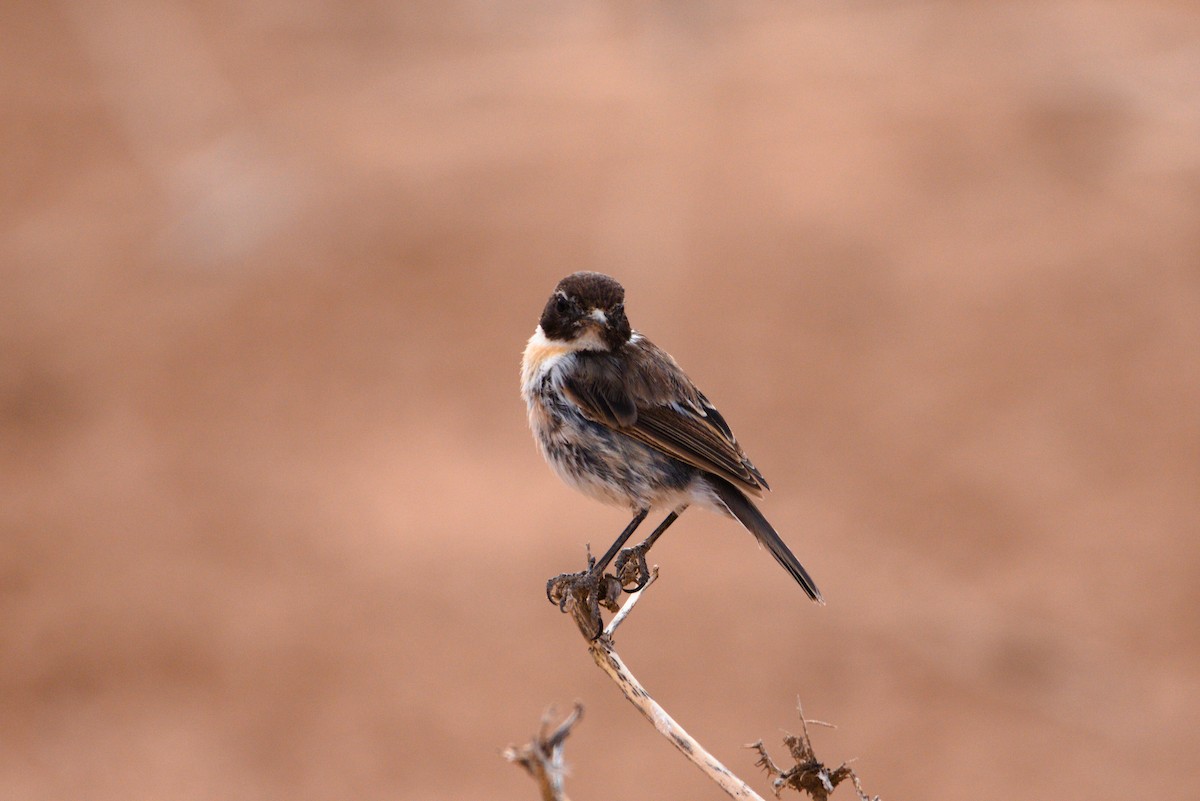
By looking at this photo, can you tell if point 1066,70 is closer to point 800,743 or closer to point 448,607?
point 448,607

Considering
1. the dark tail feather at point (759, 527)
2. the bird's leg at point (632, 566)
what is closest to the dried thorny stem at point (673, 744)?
the bird's leg at point (632, 566)

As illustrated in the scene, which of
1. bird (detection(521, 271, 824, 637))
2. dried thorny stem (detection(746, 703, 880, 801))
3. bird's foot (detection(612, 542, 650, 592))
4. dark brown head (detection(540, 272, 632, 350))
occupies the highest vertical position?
dark brown head (detection(540, 272, 632, 350))

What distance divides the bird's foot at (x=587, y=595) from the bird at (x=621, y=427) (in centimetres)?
29

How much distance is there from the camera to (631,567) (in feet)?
17.6

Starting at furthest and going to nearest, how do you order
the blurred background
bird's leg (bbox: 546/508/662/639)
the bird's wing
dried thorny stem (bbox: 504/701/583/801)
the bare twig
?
the blurred background < the bird's wing < bird's leg (bbox: 546/508/662/639) < the bare twig < dried thorny stem (bbox: 504/701/583/801)

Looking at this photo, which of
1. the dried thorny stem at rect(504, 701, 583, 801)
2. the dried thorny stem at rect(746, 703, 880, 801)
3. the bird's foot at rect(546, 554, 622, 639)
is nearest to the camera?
the dried thorny stem at rect(504, 701, 583, 801)

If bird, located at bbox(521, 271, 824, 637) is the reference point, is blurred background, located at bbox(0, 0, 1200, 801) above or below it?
above

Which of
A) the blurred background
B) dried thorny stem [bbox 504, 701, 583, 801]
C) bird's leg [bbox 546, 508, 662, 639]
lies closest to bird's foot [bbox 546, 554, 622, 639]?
bird's leg [bbox 546, 508, 662, 639]

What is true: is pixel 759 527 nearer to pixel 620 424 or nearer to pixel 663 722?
pixel 620 424

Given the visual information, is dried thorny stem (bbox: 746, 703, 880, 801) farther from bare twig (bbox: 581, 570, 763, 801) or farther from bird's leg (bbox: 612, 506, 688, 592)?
bird's leg (bbox: 612, 506, 688, 592)

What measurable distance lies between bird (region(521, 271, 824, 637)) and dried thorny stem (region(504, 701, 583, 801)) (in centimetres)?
254

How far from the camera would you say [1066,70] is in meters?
19.3

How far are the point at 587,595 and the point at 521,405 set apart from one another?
10.3 m

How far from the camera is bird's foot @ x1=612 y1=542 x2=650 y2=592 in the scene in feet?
17.5
